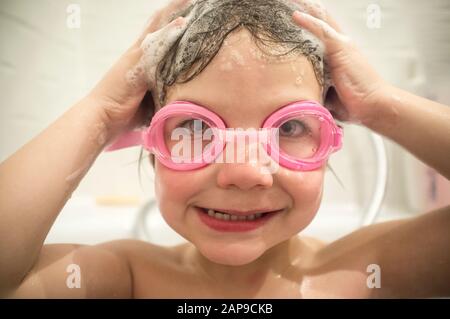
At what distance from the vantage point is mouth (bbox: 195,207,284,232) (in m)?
0.72

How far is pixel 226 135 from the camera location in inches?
26.5

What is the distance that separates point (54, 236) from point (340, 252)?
1.96 ft

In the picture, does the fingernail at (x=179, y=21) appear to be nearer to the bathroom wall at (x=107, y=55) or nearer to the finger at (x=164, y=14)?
the finger at (x=164, y=14)

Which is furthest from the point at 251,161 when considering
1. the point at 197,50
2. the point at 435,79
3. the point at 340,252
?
the point at 435,79

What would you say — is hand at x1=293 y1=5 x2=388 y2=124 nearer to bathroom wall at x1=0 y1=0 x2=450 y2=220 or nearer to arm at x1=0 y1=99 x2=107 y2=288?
bathroom wall at x1=0 y1=0 x2=450 y2=220

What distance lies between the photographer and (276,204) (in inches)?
27.8

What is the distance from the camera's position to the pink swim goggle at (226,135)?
0.68m

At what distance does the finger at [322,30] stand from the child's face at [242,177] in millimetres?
78

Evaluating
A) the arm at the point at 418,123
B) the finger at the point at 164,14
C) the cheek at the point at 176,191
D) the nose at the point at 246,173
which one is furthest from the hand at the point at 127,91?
the arm at the point at 418,123

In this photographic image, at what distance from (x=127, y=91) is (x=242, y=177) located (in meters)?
0.32

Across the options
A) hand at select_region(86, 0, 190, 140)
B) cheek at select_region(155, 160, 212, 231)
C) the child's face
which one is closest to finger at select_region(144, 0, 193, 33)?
hand at select_region(86, 0, 190, 140)

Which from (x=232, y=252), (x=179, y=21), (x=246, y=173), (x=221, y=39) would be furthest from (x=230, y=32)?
(x=232, y=252)

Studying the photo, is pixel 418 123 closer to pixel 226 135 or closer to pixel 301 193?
pixel 301 193
